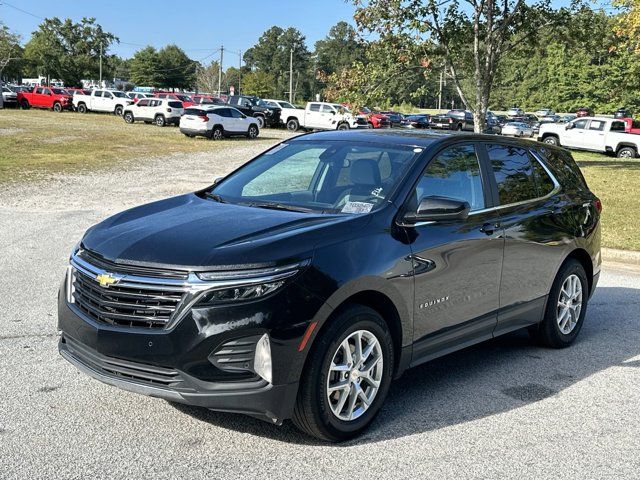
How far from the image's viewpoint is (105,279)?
3.89 meters

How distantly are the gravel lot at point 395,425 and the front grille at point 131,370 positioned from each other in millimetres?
399

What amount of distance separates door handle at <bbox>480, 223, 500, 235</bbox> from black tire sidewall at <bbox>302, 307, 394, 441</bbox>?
1.22 meters

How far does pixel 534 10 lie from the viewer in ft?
76.4

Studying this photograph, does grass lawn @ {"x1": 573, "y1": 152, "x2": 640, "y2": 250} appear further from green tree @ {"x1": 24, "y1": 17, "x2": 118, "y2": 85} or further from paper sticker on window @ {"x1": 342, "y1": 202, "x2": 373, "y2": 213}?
green tree @ {"x1": 24, "y1": 17, "x2": 118, "y2": 85}

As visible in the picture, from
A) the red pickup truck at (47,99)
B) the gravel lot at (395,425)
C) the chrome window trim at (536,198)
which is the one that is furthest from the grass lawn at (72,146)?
the red pickup truck at (47,99)

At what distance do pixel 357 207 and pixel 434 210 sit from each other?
18.6 inches

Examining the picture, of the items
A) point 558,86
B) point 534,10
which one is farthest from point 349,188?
point 558,86

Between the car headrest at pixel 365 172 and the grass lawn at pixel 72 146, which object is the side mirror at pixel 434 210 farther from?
the grass lawn at pixel 72 146

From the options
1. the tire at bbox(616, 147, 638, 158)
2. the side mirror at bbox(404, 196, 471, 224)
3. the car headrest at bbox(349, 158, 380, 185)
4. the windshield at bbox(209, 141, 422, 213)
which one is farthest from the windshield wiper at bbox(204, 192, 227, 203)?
the tire at bbox(616, 147, 638, 158)

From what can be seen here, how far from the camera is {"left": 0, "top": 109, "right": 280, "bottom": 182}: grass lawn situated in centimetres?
2109

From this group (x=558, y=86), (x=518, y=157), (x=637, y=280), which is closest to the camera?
(x=518, y=157)

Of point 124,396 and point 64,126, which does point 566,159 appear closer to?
point 124,396

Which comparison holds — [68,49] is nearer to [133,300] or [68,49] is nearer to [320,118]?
[320,118]

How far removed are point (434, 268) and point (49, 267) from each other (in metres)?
5.47
